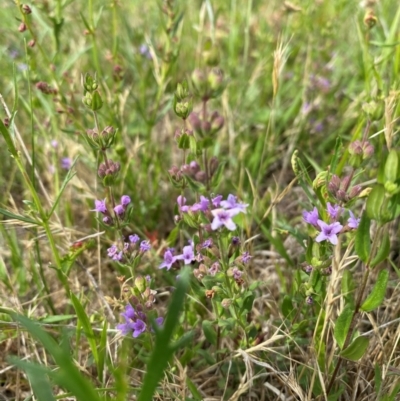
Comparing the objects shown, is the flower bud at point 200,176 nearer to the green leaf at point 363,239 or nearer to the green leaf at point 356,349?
the green leaf at point 363,239

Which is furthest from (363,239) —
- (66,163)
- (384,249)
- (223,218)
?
(66,163)

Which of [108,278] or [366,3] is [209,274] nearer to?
[108,278]

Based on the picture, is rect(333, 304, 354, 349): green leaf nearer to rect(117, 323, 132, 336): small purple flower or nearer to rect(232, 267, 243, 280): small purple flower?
rect(232, 267, 243, 280): small purple flower

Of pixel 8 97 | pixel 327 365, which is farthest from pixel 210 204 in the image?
pixel 8 97

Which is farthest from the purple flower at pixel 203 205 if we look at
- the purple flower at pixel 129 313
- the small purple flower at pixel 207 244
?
the purple flower at pixel 129 313

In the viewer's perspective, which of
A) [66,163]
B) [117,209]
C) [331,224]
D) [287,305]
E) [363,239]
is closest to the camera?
[363,239]

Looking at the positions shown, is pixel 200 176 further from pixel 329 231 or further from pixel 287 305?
pixel 287 305
